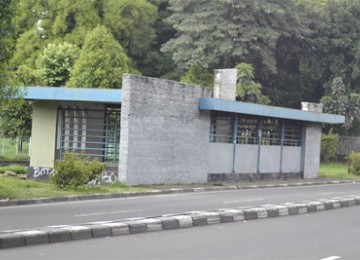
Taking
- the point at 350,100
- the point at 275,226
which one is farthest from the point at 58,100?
the point at 350,100

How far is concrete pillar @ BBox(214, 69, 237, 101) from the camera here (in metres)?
26.9

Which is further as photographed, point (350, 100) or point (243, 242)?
point (350, 100)

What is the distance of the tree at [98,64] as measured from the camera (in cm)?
3200

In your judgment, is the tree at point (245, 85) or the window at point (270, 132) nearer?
the window at point (270, 132)

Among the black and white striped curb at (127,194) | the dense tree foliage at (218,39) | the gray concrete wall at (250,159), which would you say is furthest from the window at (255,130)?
the dense tree foliage at (218,39)

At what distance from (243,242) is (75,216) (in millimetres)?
4305

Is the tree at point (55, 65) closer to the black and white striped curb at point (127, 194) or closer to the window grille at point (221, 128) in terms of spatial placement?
the window grille at point (221, 128)

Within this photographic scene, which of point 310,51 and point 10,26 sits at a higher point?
point 310,51

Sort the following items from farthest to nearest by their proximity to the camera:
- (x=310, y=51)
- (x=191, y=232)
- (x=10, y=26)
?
(x=310, y=51), (x=10, y=26), (x=191, y=232)

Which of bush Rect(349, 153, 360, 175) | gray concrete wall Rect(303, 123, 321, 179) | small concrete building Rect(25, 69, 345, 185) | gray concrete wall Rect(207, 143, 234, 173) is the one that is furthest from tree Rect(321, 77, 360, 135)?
gray concrete wall Rect(207, 143, 234, 173)

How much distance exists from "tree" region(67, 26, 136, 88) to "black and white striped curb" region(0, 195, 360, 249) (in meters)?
18.4

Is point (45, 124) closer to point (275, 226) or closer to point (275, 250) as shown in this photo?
point (275, 226)

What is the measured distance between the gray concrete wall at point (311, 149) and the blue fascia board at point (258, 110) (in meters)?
0.90

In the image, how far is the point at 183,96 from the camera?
77.0ft
